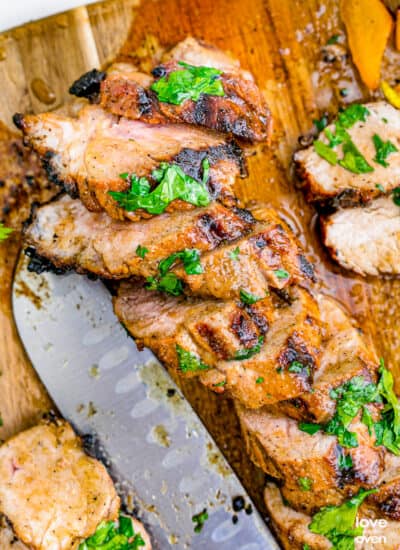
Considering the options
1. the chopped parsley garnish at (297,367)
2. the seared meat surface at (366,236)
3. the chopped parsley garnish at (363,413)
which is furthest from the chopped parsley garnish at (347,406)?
the seared meat surface at (366,236)

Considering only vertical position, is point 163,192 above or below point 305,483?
above

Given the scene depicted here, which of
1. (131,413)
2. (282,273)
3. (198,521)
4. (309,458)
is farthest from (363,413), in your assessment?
(131,413)

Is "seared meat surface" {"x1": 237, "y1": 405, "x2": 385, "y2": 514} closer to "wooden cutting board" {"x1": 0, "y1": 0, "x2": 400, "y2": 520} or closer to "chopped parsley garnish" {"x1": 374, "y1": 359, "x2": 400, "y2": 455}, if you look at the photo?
A: "chopped parsley garnish" {"x1": 374, "y1": 359, "x2": 400, "y2": 455}

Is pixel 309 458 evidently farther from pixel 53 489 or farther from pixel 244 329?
pixel 53 489

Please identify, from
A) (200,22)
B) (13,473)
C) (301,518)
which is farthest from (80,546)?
(200,22)

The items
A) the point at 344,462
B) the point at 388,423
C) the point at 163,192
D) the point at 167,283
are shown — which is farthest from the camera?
the point at 388,423

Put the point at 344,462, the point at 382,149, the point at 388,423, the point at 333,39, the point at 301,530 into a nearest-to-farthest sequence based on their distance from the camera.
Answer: the point at 344,462
the point at 388,423
the point at 301,530
the point at 382,149
the point at 333,39
